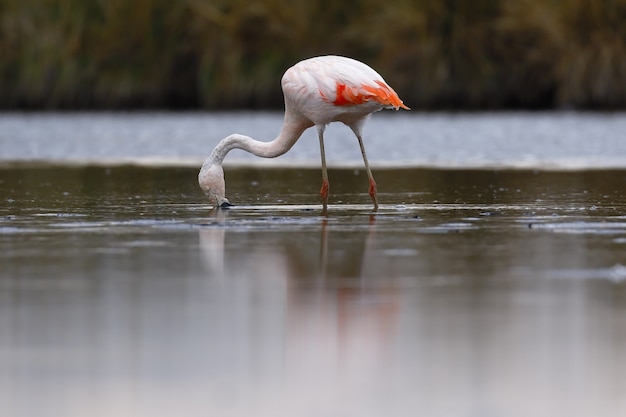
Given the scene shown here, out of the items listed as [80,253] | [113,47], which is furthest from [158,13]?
[80,253]

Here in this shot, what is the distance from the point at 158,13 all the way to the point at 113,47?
1.44 metres

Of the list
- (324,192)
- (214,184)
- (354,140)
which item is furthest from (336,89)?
(354,140)

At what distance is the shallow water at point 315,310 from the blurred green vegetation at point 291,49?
61.4ft

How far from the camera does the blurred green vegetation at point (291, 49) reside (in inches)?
1195

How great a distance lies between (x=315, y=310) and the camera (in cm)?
677

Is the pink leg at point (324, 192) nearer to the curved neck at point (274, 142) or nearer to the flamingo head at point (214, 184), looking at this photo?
the curved neck at point (274, 142)

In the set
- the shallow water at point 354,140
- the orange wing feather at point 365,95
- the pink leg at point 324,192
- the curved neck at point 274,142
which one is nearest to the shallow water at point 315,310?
the pink leg at point 324,192

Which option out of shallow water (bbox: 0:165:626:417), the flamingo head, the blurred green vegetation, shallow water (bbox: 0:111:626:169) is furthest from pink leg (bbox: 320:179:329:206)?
the blurred green vegetation

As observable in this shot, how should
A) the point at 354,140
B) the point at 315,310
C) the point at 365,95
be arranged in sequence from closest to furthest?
the point at 315,310, the point at 365,95, the point at 354,140

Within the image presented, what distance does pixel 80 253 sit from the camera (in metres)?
9.00

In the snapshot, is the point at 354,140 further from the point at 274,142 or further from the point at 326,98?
the point at 326,98

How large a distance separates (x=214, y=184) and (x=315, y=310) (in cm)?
577

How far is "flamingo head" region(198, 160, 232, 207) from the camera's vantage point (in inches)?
488

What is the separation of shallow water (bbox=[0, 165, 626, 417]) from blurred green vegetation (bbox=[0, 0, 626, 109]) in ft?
61.4
